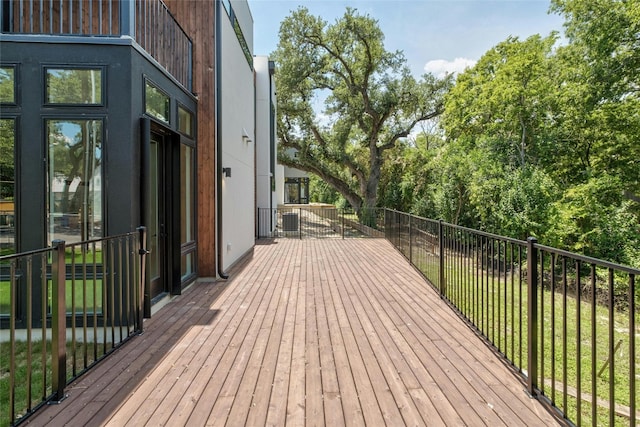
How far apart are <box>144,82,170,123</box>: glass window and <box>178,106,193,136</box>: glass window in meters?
0.41

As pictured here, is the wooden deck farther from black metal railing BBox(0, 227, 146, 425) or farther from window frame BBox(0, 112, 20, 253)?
window frame BBox(0, 112, 20, 253)

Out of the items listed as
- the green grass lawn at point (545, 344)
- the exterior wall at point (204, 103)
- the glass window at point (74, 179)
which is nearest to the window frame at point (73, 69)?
the glass window at point (74, 179)

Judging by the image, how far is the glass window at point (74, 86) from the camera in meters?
3.14

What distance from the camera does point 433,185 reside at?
11945 mm

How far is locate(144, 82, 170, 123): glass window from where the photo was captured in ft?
11.7

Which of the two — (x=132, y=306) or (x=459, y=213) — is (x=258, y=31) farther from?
(x=132, y=306)

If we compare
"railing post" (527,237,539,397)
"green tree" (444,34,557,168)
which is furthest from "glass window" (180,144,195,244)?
"green tree" (444,34,557,168)

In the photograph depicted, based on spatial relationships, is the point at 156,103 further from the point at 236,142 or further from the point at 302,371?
the point at 302,371

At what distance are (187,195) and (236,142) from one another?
206cm

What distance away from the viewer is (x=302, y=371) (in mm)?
2457

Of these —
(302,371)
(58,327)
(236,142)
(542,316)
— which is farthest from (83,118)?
(542,316)

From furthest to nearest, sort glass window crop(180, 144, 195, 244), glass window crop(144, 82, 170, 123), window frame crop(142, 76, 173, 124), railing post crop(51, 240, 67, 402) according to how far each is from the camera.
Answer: glass window crop(180, 144, 195, 244)
glass window crop(144, 82, 170, 123)
window frame crop(142, 76, 173, 124)
railing post crop(51, 240, 67, 402)

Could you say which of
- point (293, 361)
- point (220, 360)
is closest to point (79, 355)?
point (220, 360)

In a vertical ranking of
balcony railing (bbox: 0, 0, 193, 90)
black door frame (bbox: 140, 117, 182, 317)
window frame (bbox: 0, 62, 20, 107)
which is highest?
balcony railing (bbox: 0, 0, 193, 90)
